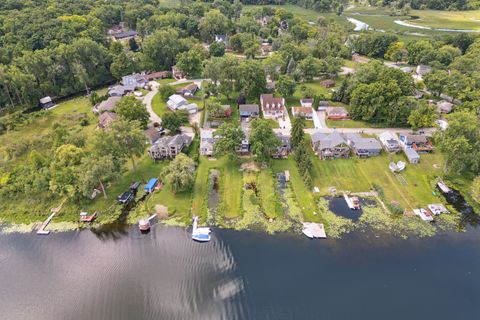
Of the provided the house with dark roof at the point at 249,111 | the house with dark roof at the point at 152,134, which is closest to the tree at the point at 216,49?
the house with dark roof at the point at 249,111

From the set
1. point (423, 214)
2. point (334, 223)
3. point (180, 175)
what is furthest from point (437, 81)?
point (180, 175)

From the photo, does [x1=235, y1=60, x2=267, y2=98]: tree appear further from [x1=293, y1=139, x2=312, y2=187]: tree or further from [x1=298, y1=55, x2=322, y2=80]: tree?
[x1=293, y1=139, x2=312, y2=187]: tree

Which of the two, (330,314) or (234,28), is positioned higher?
(234,28)

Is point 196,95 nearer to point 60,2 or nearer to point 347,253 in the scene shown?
point 347,253

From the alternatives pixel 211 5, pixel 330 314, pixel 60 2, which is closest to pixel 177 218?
pixel 330 314

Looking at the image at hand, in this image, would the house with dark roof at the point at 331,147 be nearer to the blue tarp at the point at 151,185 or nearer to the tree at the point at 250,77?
the tree at the point at 250,77

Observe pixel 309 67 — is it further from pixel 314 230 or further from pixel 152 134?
pixel 314 230
